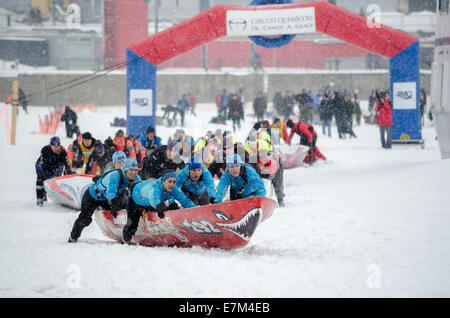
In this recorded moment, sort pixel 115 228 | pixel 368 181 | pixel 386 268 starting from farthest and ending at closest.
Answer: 1. pixel 368 181
2. pixel 115 228
3. pixel 386 268

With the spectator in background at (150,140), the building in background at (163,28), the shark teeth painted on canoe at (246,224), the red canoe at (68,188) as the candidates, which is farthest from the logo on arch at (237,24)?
the building in background at (163,28)

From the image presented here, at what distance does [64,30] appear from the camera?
34.8 m

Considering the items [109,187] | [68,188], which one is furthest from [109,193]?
[68,188]

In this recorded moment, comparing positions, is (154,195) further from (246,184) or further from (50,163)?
(50,163)

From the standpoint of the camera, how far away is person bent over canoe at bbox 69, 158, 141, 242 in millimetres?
6889

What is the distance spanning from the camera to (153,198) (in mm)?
6543

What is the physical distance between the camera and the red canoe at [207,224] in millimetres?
6090

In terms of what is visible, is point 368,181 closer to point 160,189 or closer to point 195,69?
point 160,189

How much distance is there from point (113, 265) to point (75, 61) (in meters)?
30.9

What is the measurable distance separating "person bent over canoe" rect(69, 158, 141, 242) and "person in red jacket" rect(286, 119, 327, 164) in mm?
7225

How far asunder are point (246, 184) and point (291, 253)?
105cm

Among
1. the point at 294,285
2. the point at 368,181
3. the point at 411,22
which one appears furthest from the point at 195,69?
the point at 294,285

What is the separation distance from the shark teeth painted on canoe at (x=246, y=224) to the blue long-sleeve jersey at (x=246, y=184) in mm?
767

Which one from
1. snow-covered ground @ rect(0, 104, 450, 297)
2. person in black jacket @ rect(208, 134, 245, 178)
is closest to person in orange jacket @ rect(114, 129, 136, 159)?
snow-covered ground @ rect(0, 104, 450, 297)
